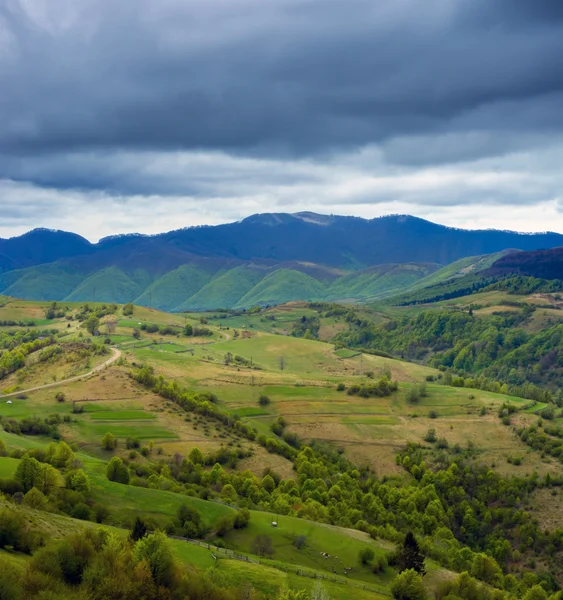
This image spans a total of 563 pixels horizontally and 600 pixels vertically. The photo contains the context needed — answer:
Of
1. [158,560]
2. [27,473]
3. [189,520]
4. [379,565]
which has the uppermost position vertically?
[27,473]

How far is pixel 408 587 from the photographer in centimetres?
8744

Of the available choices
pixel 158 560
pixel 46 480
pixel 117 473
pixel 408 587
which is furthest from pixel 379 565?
pixel 46 480

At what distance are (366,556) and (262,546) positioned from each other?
742 inches

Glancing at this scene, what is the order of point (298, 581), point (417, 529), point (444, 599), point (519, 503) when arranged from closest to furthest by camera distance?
point (298, 581)
point (444, 599)
point (417, 529)
point (519, 503)

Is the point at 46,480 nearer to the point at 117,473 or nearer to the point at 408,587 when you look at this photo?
the point at 117,473

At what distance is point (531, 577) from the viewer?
127500 mm

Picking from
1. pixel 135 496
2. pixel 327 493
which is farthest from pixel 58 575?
pixel 327 493

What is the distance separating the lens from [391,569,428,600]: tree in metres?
87.4

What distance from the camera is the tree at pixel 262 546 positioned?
323 ft

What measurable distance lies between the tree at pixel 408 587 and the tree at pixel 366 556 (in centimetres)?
1487

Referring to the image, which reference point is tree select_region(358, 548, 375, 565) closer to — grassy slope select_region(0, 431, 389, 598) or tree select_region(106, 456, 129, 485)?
grassy slope select_region(0, 431, 389, 598)

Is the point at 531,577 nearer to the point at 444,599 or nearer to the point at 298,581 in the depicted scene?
the point at 444,599

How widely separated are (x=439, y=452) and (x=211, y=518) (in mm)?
103145

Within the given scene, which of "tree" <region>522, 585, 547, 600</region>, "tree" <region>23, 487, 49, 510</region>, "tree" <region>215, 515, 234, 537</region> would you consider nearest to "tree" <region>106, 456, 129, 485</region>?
"tree" <region>215, 515, 234, 537</region>
